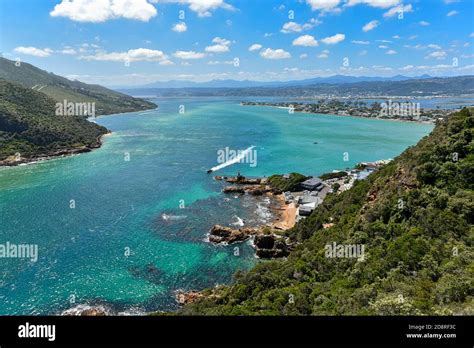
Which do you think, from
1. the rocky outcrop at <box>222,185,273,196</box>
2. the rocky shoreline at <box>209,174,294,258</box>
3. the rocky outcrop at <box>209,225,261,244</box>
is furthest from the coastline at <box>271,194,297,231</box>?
the rocky outcrop at <box>209,225,261,244</box>

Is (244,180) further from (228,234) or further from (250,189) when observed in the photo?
(228,234)

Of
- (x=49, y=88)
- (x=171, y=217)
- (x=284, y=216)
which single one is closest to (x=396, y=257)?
(x=284, y=216)

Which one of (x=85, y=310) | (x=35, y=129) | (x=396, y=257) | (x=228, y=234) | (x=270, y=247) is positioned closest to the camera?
(x=396, y=257)

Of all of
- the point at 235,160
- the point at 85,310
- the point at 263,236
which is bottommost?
the point at 85,310

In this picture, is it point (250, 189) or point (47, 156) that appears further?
point (47, 156)

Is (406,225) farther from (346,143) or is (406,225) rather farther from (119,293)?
(346,143)
